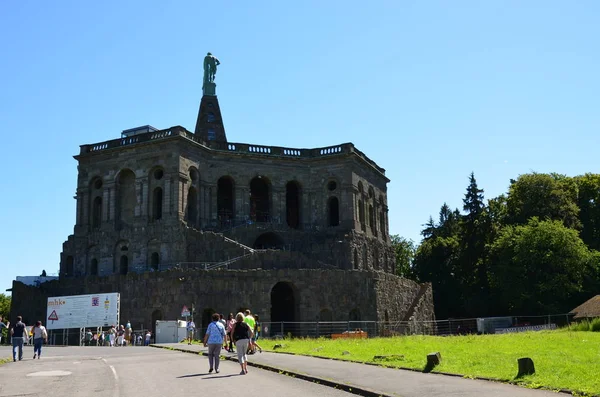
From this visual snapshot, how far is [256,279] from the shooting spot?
46.8 m

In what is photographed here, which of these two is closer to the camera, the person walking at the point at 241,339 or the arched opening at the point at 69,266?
the person walking at the point at 241,339

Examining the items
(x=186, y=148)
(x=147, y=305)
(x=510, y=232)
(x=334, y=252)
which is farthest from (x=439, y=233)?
(x=147, y=305)

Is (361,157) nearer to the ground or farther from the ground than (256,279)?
farther from the ground

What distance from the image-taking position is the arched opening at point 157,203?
183 ft

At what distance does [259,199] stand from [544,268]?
87.9ft

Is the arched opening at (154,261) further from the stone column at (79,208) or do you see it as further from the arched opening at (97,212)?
the stone column at (79,208)

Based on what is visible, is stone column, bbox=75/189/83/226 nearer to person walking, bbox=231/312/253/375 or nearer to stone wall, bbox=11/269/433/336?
stone wall, bbox=11/269/433/336

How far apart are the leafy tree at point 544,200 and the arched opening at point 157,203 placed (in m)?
35.5

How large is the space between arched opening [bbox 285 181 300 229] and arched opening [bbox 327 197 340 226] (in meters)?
3.08

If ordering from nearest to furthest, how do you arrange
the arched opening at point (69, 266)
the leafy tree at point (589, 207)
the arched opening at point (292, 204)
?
the arched opening at point (69, 266), the arched opening at point (292, 204), the leafy tree at point (589, 207)

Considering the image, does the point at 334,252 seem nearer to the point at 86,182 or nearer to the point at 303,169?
the point at 303,169

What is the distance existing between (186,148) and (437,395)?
45.6 m

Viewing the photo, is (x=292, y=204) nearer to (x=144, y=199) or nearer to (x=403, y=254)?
(x=144, y=199)

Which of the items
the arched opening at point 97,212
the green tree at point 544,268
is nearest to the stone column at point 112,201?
the arched opening at point 97,212
